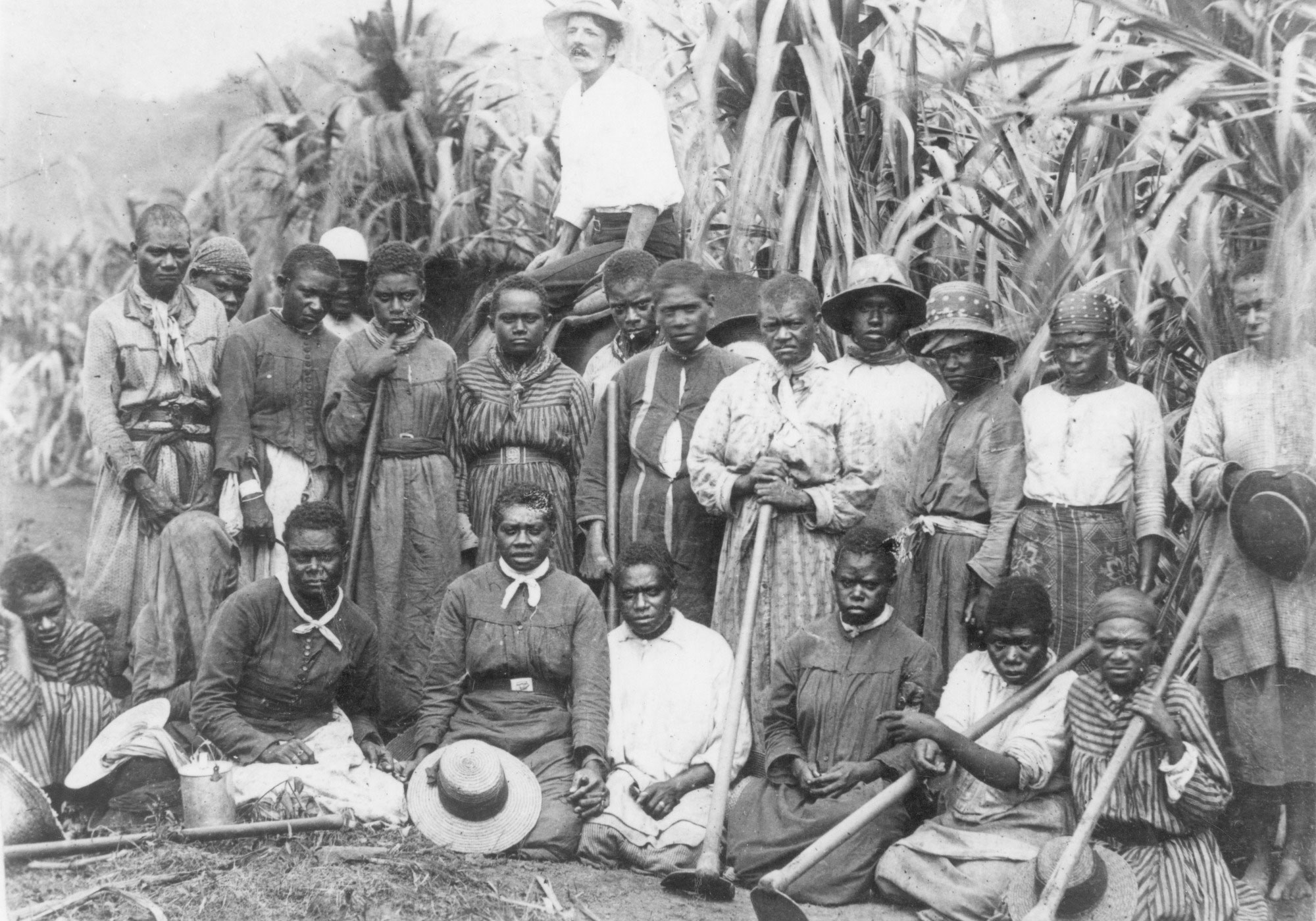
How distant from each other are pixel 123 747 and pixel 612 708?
1590 mm

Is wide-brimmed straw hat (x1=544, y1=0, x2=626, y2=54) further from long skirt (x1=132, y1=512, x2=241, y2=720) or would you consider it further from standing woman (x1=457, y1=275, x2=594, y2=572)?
long skirt (x1=132, y1=512, x2=241, y2=720)

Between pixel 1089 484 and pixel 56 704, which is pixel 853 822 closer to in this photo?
pixel 1089 484

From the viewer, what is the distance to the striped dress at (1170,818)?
3672 mm

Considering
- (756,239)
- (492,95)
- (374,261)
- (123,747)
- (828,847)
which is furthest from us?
(492,95)

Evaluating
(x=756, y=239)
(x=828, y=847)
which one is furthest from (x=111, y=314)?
(x=828, y=847)

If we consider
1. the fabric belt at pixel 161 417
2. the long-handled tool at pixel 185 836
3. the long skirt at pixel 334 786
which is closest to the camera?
the long-handled tool at pixel 185 836

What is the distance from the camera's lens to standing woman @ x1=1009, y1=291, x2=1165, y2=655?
166 inches

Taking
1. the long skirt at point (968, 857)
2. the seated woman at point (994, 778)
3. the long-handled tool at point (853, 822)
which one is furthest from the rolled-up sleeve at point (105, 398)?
the long skirt at point (968, 857)

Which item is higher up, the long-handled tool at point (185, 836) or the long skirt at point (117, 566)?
the long skirt at point (117, 566)

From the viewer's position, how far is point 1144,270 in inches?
161

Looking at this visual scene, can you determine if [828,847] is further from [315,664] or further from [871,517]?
[315,664]

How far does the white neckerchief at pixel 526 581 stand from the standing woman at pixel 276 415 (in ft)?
2.93

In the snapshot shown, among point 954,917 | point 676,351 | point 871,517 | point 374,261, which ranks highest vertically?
point 374,261

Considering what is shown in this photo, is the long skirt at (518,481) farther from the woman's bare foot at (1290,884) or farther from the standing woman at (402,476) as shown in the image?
the woman's bare foot at (1290,884)
